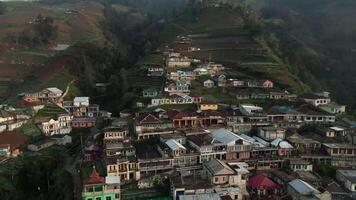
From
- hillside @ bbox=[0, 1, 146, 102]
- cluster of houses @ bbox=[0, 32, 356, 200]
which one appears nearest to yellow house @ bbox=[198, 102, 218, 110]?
cluster of houses @ bbox=[0, 32, 356, 200]

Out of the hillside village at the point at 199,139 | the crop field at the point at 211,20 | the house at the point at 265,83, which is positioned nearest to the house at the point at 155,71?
the hillside village at the point at 199,139

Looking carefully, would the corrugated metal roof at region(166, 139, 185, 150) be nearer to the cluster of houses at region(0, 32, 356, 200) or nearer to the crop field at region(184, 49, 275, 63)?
the cluster of houses at region(0, 32, 356, 200)

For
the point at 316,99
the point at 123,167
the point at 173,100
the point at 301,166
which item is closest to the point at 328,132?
the point at 301,166

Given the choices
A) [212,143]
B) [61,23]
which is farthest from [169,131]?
[61,23]

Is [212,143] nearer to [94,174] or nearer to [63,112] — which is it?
[94,174]

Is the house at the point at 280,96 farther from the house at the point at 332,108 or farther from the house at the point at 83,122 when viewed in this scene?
the house at the point at 83,122

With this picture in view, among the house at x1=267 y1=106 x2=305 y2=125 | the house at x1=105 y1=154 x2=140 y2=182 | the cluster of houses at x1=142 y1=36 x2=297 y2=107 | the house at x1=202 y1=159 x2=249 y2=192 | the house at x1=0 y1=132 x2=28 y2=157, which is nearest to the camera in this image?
the house at x1=202 y1=159 x2=249 y2=192
